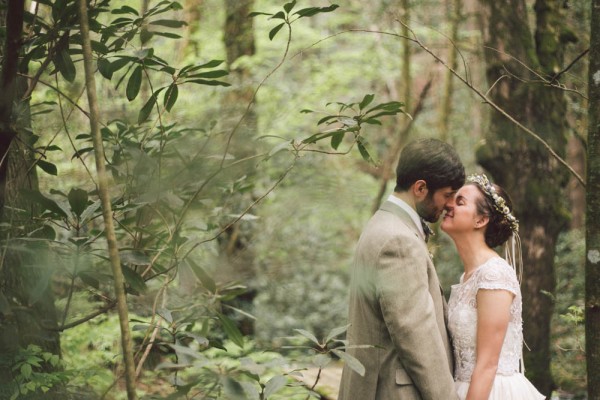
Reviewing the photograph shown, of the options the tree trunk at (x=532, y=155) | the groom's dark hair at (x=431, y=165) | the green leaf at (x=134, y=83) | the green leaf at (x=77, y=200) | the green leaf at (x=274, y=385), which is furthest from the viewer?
the tree trunk at (x=532, y=155)

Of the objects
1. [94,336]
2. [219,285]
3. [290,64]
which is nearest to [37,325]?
[219,285]

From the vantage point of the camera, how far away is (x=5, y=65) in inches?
78.8

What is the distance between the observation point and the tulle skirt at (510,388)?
3080 mm

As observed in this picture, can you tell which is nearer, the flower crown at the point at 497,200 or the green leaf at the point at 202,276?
Result: the green leaf at the point at 202,276

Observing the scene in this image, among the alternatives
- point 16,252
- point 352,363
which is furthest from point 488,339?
point 16,252

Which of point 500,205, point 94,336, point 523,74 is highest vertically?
point 523,74

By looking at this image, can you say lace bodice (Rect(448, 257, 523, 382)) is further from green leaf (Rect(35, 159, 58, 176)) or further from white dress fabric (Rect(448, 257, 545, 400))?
green leaf (Rect(35, 159, 58, 176))

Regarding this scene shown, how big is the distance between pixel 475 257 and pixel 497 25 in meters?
3.57

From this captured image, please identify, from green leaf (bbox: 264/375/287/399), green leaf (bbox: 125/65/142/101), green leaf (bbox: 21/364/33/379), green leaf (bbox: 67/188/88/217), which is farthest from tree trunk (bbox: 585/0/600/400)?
green leaf (bbox: 21/364/33/379)

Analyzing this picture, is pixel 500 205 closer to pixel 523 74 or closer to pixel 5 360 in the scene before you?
pixel 5 360

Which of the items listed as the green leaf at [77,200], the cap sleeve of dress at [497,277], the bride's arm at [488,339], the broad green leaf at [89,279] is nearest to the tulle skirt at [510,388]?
the bride's arm at [488,339]

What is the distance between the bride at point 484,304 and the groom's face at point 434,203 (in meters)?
0.28

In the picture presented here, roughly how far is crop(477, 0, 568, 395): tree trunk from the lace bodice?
9.80 ft

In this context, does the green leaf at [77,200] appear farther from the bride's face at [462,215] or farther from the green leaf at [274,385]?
the bride's face at [462,215]
